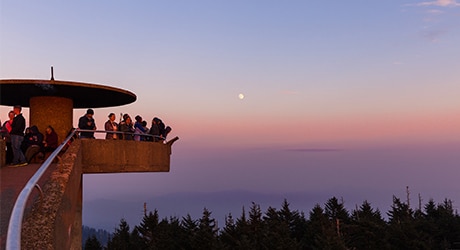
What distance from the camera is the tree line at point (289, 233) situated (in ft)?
139

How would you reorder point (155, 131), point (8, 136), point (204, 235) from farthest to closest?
point (204, 235), point (155, 131), point (8, 136)

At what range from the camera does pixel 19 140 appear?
10.9 metres

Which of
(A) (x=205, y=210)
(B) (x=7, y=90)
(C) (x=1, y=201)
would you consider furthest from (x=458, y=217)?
(C) (x=1, y=201)

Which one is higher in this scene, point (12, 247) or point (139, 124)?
point (139, 124)

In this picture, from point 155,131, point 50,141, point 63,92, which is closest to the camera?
point 50,141

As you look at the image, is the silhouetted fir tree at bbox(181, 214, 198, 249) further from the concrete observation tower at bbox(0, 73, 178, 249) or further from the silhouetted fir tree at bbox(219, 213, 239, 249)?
the concrete observation tower at bbox(0, 73, 178, 249)

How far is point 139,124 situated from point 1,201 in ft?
27.9

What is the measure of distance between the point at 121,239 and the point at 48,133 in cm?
4895

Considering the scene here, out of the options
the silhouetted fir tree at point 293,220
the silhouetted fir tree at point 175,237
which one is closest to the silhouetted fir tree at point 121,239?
the silhouetted fir tree at point 175,237

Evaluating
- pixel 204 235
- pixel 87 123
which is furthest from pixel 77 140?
pixel 204 235

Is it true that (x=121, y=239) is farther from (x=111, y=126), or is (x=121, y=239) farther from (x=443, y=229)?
(x=111, y=126)

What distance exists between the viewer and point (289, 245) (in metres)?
39.7

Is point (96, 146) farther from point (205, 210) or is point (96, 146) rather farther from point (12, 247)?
point (205, 210)

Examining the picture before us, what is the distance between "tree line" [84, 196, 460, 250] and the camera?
42.4 metres
